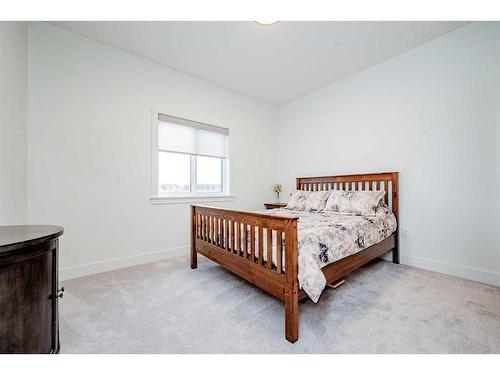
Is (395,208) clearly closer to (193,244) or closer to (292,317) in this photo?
(292,317)

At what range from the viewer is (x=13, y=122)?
5.93 feet

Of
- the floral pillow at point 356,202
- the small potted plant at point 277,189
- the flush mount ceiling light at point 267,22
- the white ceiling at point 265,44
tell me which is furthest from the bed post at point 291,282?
the small potted plant at point 277,189

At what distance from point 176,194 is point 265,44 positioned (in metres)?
2.21

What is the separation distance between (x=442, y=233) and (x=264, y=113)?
317cm

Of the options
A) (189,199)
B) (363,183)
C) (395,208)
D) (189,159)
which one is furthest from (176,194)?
(395,208)

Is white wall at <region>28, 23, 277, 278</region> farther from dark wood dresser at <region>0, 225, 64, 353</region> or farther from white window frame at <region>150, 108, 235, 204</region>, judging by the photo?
dark wood dresser at <region>0, 225, 64, 353</region>

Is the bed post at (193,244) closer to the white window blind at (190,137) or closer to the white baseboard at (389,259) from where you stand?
the white baseboard at (389,259)

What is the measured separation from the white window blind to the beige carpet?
5.63ft

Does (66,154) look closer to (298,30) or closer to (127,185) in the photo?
(127,185)

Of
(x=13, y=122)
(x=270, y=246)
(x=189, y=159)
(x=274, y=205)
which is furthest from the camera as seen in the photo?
(x=274, y=205)

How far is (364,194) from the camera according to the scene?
2.73 meters

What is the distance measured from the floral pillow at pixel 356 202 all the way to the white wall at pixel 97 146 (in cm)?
203

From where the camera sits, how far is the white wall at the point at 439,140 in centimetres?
217
